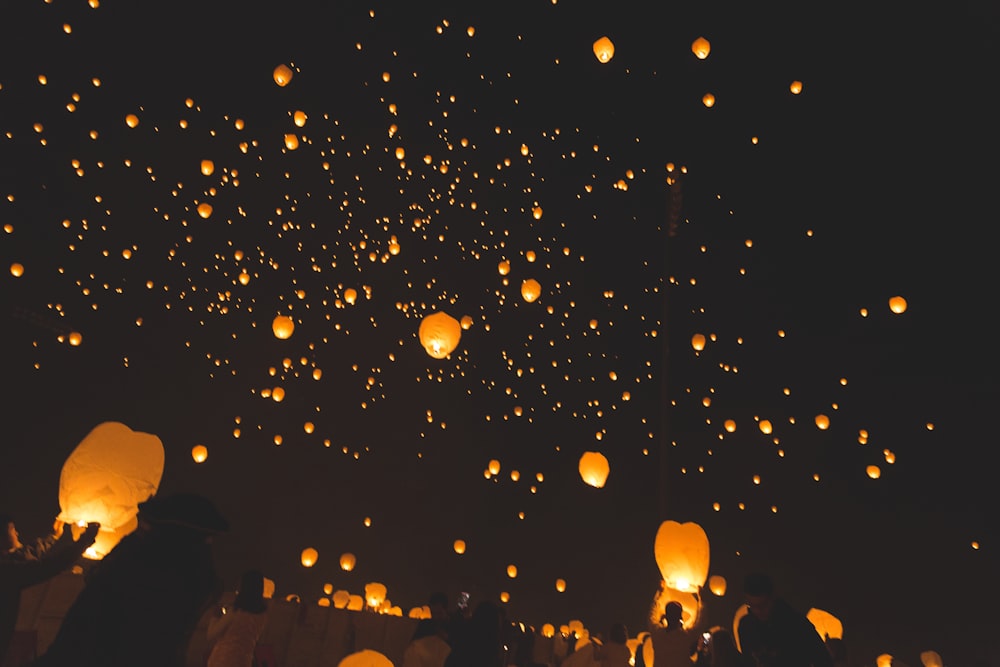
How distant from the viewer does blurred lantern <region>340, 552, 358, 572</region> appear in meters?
11.9

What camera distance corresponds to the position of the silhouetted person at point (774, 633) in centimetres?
270

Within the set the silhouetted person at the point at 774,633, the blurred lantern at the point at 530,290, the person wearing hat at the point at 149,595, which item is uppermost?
the blurred lantern at the point at 530,290

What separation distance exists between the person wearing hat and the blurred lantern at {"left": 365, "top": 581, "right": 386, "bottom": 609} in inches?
371

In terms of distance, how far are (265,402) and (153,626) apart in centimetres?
974

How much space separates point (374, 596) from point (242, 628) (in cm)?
854

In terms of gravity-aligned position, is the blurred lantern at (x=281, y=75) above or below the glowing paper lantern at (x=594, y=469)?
above

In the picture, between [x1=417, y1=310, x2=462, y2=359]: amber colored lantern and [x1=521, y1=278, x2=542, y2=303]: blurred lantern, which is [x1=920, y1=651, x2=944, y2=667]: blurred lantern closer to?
[x1=521, y1=278, x2=542, y2=303]: blurred lantern

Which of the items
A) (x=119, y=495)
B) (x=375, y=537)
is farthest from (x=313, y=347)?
(x=119, y=495)

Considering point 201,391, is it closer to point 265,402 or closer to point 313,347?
point 265,402

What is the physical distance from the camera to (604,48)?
18.6 feet

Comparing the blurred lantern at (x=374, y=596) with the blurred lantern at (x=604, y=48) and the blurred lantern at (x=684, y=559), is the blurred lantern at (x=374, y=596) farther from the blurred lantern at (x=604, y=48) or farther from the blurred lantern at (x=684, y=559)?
the blurred lantern at (x=604, y=48)

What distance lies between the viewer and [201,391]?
1060cm

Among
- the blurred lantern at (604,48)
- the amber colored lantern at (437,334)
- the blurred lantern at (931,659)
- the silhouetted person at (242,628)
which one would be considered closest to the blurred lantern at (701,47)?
the blurred lantern at (604,48)

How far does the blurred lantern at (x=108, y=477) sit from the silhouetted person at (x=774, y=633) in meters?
2.60
